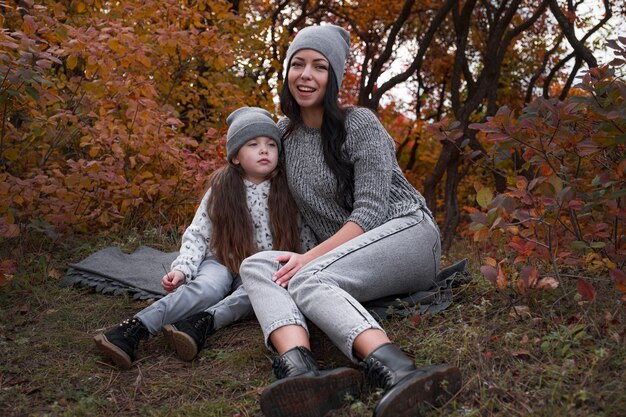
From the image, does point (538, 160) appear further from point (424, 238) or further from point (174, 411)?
point (174, 411)

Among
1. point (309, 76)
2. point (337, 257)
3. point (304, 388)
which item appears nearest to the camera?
point (304, 388)

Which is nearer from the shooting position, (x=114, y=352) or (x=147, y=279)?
(x=114, y=352)

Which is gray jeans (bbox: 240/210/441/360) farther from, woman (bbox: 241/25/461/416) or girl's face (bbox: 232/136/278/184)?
girl's face (bbox: 232/136/278/184)

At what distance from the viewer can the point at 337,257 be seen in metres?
2.90

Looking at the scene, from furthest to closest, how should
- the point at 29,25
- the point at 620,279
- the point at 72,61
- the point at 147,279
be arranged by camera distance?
the point at 72,61, the point at 147,279, the point at 29,25, the point at 620,279

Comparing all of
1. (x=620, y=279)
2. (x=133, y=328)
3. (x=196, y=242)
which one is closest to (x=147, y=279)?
(x=196, y=242)

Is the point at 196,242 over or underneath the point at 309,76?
underneath

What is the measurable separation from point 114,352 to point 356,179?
127 cm

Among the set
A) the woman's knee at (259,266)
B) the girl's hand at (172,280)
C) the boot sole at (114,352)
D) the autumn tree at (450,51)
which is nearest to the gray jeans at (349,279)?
the woman's knee at (259,266)

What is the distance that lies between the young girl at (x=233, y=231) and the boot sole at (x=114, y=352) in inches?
7.2

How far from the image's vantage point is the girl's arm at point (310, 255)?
2.92 m

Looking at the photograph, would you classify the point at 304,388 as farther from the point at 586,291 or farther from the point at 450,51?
the point at 450,51

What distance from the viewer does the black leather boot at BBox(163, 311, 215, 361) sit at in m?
3.12

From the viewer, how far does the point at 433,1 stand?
9.92m
